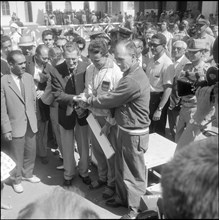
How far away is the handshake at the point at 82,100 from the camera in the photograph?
10.9 ft

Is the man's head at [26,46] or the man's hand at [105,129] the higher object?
the man's head at [26,46]

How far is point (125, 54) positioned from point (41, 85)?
6.12 ft

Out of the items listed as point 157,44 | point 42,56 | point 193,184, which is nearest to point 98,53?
point 42,56

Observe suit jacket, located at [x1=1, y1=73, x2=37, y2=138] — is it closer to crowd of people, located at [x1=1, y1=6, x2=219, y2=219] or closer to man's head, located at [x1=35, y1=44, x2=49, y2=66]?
crowd of people, located at [x1=1, y1=6, x2=219, y2=219]

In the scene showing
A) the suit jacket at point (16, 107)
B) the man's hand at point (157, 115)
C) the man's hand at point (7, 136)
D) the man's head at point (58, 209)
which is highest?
the man's head at point (58, 209)

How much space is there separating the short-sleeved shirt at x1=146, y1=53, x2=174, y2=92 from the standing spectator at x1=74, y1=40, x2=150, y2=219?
57.9 inches

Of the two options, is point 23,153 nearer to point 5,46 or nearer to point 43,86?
point 43,86

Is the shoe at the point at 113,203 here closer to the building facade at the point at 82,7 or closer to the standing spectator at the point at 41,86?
the standing spectator at the point at 41,86

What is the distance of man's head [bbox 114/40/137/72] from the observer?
9.49ft

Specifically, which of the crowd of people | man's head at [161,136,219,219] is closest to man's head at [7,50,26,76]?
the crowd of people

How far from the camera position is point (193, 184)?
848 mm

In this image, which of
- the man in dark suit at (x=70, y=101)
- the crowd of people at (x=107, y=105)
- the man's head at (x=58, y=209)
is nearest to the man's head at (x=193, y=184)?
the man's head at (x=58, y=209)

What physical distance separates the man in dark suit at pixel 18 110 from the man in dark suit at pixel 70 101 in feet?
1.08

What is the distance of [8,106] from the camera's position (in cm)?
350
